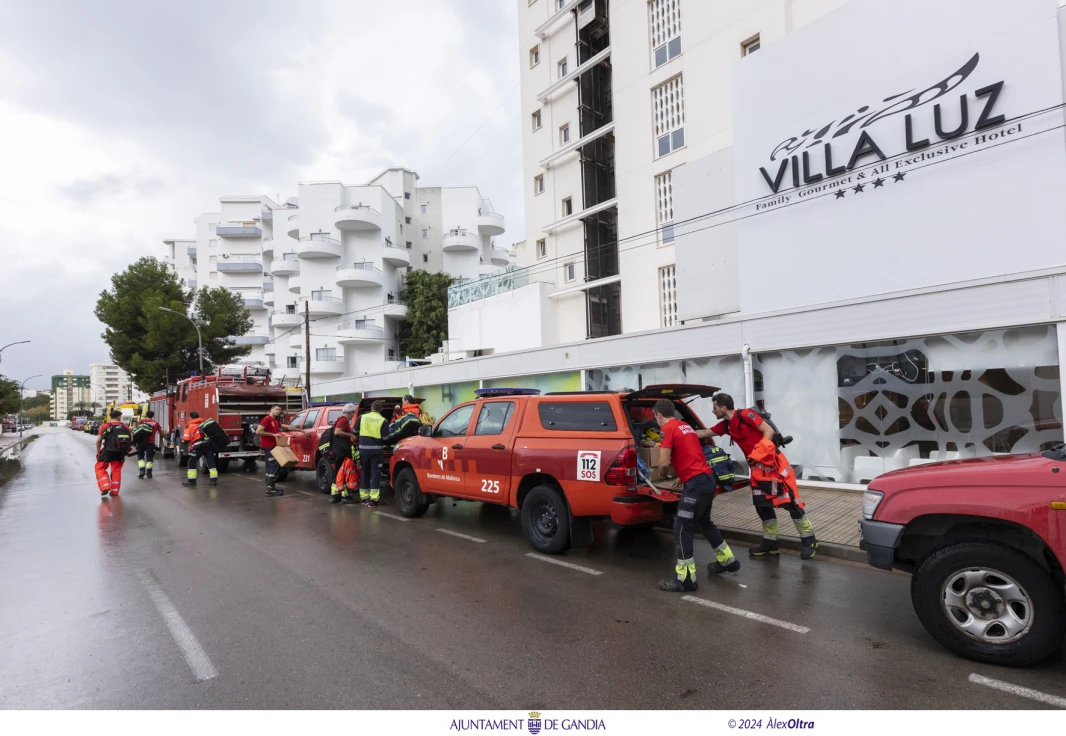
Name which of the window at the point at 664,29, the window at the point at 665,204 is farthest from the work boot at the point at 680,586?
the window at the point at 664,29

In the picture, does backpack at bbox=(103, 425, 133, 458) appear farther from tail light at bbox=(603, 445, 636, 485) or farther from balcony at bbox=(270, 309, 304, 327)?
balcony at bbox=(270, 309, 304, 327)

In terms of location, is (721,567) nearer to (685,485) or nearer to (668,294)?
(685,485)

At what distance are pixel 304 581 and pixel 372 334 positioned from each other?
42.6 m

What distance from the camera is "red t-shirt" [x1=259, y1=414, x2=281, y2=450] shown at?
478 inches

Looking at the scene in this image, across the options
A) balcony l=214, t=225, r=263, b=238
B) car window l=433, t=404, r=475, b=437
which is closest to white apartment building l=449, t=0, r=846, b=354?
car window l=433, t=404, r=475, b=437

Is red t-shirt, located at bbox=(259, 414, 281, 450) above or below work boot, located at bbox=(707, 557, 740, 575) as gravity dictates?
above

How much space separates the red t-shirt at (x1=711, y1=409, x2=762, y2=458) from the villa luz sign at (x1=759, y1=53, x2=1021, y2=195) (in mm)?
7312

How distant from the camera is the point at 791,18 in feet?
55.5

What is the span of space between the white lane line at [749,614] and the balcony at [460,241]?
51.3 m

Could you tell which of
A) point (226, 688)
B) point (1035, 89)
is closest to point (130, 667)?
point (226, 688)

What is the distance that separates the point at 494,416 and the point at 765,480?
10.8 ft

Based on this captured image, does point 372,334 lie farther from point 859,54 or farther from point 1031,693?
point 1031,693

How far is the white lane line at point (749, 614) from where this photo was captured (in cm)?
431

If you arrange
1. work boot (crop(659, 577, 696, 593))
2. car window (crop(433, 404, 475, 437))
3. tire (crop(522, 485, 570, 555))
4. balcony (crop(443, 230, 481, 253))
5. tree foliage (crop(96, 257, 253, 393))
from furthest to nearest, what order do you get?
balcony (crop(443, 230, 481, 253))
tree foliage (crop(96, 257, 253, 393))
car window (crop(433, 404, 475, 437))
tire (crop(522, 485, 570, 555))
work boot (crop(659, 577, 696, 593))
